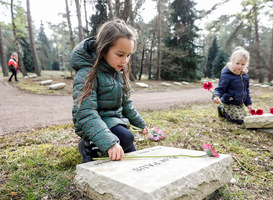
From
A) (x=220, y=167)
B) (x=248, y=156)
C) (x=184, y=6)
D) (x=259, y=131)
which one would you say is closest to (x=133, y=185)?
(x=220, y=167)

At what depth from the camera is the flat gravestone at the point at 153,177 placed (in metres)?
1.08

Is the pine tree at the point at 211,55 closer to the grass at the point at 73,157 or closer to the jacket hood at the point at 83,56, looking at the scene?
the grass at the point at 73,157

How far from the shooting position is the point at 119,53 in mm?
1787

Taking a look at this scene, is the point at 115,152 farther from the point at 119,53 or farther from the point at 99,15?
the point at 99,15

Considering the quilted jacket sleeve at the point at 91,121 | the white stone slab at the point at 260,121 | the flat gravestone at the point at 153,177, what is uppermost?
the quilted jacket sleeve at the point at 91,121

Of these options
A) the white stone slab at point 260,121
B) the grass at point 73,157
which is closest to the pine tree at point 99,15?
the grass at point 73,157

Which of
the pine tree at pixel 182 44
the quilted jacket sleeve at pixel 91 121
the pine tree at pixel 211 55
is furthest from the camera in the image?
the pine tree at pixel 211 55

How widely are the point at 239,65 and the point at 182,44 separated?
13039mm

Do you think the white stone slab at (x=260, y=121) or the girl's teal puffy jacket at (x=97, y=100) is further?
the white stone slab at (x=260, y=121)

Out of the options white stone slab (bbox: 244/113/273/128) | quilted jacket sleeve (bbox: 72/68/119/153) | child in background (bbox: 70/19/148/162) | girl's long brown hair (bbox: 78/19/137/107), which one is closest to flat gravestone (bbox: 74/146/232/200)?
quilted jacket sleeve (bbox: 72/68/119/153)

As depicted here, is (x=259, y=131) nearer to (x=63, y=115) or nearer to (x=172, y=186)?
(x=172, y=186)

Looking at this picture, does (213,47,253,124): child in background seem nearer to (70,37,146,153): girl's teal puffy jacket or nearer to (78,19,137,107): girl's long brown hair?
(70,37,146,153): girl's teal puffy jacket

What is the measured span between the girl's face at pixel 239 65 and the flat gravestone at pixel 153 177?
2785mm

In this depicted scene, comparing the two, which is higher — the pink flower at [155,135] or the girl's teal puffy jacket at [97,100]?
the girl's teal puffy jacket at [97,100]
